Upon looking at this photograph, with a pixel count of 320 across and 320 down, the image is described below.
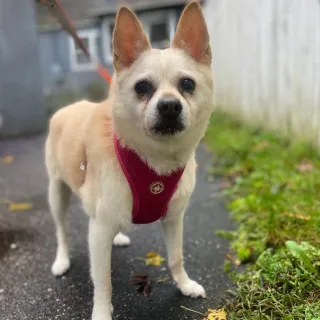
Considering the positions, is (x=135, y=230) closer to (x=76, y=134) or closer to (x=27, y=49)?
(x=76, y=134)

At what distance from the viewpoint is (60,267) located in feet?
10.2

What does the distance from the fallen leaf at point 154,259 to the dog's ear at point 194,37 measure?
64.3 inches

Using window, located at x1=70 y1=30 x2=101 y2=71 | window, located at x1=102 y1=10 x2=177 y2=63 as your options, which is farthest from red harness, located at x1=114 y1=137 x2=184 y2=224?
window, located at x1=102 y1=10 x2=177 y2=63

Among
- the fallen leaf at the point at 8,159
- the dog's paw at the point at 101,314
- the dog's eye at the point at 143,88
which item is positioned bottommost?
the fallen leaf at the point at 8,159

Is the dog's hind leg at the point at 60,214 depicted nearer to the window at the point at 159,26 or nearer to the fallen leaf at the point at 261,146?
the fallen leaf at the point at 261,146

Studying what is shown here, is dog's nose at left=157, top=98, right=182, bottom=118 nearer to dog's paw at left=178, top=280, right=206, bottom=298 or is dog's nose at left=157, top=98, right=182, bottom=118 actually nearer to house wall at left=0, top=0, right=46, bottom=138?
dog's paw at left=178, top=280, right=206, bottom=298

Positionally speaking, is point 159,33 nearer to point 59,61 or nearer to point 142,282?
point 59,61

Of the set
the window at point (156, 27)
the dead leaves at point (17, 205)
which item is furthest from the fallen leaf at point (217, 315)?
the window at point (156, 27)

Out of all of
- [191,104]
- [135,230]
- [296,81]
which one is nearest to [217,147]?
[296,81]

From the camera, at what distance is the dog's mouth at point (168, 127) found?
2072mm

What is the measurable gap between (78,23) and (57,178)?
13.8m

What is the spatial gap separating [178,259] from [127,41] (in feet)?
4.79

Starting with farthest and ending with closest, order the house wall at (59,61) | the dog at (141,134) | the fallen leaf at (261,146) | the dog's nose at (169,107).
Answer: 1. the house wall at (59,61)
2. the fallen leaf at (261,146)
3. the dog at (141,134)
4. the dog's nose at (169,107)

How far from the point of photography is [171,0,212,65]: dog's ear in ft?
7.40
